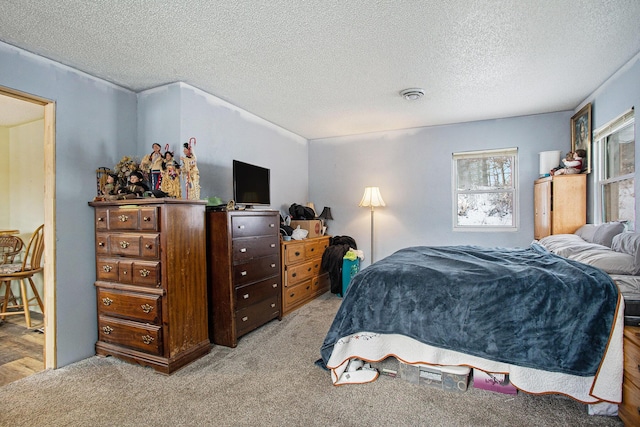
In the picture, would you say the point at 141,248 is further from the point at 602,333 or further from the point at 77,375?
the point at 602,333

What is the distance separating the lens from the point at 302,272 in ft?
12.6

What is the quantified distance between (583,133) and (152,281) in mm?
4578

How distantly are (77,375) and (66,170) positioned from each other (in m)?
1.55

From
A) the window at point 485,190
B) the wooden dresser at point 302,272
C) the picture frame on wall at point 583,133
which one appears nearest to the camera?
the picture frame on wall at point 583,133

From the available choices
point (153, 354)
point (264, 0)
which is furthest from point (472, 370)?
point (264, 0)

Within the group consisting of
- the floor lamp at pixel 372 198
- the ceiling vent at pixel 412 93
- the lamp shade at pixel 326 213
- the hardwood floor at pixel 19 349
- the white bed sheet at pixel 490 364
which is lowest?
the hardwood floor at pixel 19 349

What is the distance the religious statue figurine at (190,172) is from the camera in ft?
8.55

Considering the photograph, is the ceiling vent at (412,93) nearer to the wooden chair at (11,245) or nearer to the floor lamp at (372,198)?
the floor lamp at (372,198)

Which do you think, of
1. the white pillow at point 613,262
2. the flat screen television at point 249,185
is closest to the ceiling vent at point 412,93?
the flat screen television at point 249,185

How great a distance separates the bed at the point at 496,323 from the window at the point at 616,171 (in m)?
1.16

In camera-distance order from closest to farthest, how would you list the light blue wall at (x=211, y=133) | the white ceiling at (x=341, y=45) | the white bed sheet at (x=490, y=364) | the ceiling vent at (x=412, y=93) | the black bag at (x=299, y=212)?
1. the white bed sheet at (x=490, y=364)
2. the white ceiling at (x=341, y=45)
3. the light blue wall at (x=211, y=133)
4. the ceiling vent at (x=412, y=93)
5. the black bag at (x=299, y=212)

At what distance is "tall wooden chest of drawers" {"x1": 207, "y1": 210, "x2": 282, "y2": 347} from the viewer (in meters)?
2.66

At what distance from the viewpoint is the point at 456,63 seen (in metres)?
2.52

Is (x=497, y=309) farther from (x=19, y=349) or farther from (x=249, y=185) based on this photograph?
(x=19, y=349)
